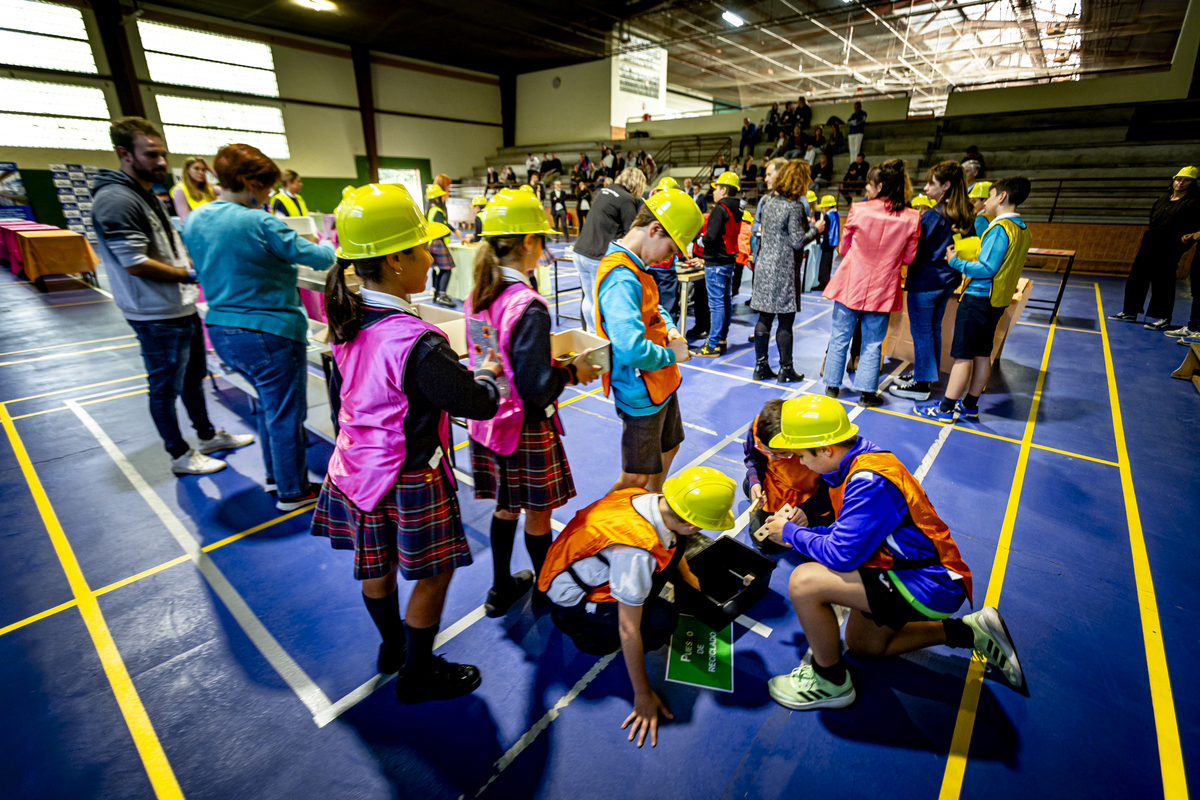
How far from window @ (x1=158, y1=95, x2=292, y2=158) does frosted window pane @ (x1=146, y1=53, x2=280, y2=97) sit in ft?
1.51

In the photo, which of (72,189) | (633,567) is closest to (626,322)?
(633,567)

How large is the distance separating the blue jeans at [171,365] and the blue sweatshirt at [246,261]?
827 mm

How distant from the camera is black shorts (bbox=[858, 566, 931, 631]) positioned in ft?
6.11

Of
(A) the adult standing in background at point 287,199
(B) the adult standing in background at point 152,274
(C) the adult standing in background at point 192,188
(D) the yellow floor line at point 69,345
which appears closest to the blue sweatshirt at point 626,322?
(B) the adult standing in background at point 152,274

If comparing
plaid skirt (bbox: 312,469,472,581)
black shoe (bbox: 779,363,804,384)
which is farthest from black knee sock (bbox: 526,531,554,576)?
black shoe (bbox: 779,363,804,384)

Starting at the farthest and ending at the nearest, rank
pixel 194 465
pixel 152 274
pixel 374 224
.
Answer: pixel 194 465 < pixel 152 274 < pixel 374 224

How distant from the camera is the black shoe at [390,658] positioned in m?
2.02

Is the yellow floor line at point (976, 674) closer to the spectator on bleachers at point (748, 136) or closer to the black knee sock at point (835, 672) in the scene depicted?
the black knee sock at point (835, 672)

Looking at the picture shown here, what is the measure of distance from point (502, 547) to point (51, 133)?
20.4 metres

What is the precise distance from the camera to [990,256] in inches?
152

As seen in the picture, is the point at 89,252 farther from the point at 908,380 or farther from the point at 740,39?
the point at 740,39

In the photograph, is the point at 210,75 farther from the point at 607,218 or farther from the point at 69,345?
the point at 607,218

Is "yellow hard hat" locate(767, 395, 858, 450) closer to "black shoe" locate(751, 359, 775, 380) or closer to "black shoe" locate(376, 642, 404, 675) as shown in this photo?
"black shoe" locate(376, 642, 404, 675)

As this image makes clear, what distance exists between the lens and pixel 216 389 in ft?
16.9
